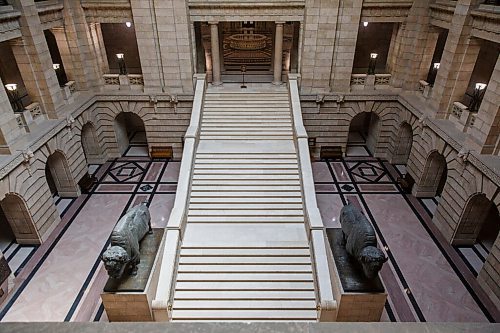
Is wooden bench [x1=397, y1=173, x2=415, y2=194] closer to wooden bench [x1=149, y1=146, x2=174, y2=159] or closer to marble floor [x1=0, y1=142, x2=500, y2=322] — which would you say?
marble floor [x1=0, y1=142, x2=500, y2=322]

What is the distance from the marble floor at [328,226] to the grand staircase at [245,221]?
2.50m

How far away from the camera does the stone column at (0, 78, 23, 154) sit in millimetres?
11469

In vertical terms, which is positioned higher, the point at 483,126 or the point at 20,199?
the point at 483,126

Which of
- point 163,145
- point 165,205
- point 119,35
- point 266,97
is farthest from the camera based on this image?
point 119,35

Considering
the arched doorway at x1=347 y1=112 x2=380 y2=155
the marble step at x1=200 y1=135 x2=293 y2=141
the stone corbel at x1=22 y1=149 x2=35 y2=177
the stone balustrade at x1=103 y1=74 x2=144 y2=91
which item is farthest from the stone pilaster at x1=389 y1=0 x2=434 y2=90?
the stone corbel at x1=22 y1=149 x2=35 y2=177

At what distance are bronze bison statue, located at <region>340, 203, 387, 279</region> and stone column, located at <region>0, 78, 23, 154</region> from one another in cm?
1146

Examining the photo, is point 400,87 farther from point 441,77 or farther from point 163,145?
point 163,145

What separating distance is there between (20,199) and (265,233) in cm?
882

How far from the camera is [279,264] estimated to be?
36.2ft

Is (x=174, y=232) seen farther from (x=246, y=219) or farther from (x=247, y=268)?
(x=246, y=219)

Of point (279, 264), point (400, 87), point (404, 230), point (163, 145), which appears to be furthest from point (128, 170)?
point (400, 87)

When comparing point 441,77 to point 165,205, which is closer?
point 441,77

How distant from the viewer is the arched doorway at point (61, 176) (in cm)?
1511

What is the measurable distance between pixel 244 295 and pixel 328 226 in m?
5.20
